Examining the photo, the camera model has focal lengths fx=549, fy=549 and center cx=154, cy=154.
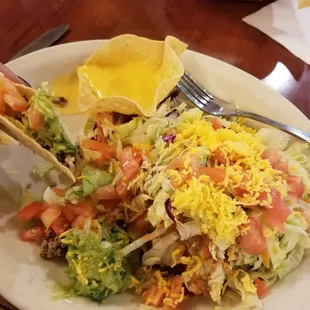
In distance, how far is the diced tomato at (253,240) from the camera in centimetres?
150

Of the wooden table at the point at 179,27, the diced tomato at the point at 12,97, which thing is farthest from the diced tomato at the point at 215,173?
the wooden table at the point at 179,27

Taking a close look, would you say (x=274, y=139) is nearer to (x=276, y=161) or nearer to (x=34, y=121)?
(x=276, y=161)

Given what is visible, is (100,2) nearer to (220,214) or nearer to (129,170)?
(129,170)

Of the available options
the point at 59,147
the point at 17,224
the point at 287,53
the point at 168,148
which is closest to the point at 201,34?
the point at 287,53

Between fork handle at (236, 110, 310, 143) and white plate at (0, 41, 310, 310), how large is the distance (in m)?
0.06

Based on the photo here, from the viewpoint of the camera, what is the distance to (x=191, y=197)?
4.89 feet

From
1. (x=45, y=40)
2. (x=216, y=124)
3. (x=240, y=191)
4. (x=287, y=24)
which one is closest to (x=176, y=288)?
(x=240, y=191)

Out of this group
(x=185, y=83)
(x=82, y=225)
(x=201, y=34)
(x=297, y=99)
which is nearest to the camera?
(x=82, y=225)

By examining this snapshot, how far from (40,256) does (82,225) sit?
0.15 metres

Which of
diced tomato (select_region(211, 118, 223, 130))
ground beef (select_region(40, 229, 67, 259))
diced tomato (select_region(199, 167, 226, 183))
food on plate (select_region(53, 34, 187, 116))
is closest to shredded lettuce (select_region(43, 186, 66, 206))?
ground beef (select_region(40, 229, 67, 259))

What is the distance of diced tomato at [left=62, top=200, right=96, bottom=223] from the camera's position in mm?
1641

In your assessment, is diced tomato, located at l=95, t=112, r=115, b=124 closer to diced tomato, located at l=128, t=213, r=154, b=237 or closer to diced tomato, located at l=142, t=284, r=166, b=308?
diced tomato, located at l=128, t=213, r=154, b=237

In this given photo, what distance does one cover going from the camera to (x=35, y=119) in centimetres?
151

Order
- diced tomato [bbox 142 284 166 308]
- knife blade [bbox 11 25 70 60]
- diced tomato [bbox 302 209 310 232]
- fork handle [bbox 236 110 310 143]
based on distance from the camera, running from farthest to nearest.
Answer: knife blade [bbox 11 25 70 60] < fork handle [bbox 236 110 310 143] < diced tomato [bbox 302 209 310 232] < diced tomato [bbox 142 284 166 308]
